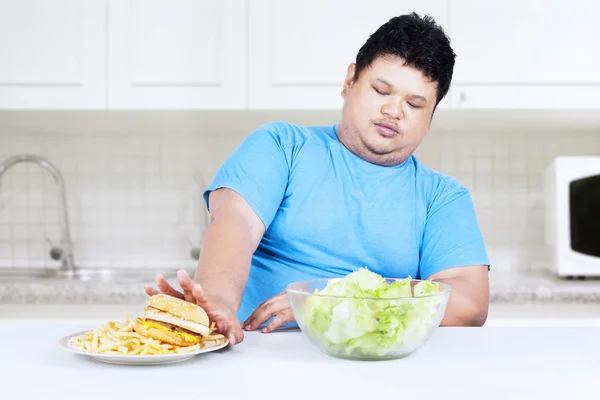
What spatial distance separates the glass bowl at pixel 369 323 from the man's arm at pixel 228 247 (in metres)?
0.26

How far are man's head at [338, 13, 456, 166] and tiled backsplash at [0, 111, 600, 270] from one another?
132 centimetres

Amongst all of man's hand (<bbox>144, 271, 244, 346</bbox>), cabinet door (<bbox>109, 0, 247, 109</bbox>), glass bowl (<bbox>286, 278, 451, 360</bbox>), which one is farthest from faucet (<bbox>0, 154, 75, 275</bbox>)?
glass bowl (<bbox>286, 278, 451, 360</bbox>)

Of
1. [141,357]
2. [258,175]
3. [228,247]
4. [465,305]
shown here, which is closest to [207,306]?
[141,357]

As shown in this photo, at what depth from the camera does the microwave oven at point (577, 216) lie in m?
2.21

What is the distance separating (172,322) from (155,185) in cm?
198

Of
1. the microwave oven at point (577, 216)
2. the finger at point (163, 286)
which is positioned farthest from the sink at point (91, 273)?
the finger at point (163, 286)

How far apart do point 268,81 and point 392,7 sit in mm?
490

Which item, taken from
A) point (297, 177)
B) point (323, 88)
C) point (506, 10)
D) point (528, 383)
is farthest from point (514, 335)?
point (506, 10)

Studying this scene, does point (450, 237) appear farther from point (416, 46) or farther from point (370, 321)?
point (370, 321)

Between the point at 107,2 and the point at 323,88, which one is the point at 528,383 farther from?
the point at 107,2

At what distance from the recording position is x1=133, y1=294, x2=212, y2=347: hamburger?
0.72 metres

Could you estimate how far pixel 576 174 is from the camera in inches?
87.2

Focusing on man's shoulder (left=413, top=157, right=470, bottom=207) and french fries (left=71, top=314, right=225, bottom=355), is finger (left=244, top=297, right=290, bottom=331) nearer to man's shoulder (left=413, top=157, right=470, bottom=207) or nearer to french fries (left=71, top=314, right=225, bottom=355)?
french fries (left=71, top=314, right=225, bottom=355)

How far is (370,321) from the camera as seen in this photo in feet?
2.32
